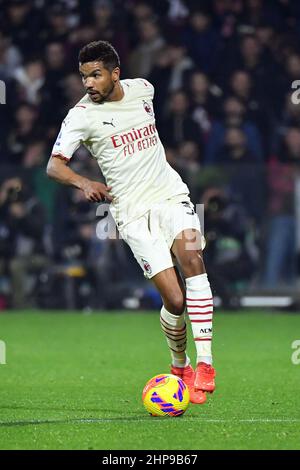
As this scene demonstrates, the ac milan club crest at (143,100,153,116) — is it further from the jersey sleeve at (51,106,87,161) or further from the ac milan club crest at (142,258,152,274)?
the ac milan club crest at (142,258,152,274)

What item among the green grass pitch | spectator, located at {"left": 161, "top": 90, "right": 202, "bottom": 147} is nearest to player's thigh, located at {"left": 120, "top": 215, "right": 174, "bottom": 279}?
the green grass pitch

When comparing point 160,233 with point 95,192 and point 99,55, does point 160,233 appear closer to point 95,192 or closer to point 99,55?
point 95,192

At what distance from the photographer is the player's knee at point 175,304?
8.34 meters

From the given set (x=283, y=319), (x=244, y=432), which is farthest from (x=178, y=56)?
(x=244, y=432)

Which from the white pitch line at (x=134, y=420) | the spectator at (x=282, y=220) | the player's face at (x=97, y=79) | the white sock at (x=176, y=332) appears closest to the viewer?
the white pitch line at (x=134, y=420)

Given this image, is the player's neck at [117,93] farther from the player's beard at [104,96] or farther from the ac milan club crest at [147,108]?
the ac milan club crest at [147,108]

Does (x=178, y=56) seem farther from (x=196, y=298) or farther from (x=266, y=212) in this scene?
(x=196, y=298)

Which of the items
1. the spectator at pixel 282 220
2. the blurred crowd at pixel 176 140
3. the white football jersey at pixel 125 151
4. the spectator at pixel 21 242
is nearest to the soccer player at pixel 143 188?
the white football jersey at pixel 125 151

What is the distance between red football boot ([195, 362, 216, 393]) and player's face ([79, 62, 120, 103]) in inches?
78.1

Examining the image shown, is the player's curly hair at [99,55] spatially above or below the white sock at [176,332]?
above

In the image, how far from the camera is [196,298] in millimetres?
8195

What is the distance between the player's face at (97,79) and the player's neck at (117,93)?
90mm

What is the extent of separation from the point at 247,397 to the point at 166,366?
2083mm

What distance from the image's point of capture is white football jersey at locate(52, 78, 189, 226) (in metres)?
8.41
